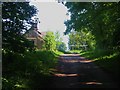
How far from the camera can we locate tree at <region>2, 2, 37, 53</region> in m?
14.4

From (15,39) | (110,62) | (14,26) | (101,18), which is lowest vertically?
(110,62)

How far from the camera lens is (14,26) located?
1491 cm

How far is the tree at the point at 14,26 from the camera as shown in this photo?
1441 cm

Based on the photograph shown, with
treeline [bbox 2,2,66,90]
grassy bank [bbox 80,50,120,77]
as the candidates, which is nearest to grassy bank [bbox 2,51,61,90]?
treeline [bbox 2,2,66,90]

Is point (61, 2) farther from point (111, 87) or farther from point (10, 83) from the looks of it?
point (10, 83)

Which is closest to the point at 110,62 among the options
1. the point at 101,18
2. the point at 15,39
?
the point at 101,18

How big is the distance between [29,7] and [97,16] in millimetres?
11251

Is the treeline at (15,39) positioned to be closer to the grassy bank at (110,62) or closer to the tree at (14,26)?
the tree at (14,26)

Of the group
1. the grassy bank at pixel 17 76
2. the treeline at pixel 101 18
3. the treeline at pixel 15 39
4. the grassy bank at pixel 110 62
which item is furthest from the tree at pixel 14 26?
the treeline at pixel 101 18

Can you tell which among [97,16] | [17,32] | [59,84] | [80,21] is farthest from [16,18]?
[80,21]

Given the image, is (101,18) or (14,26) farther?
(101,18)

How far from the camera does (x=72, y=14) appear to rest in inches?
1300

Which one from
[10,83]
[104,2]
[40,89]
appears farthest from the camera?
[104,2]

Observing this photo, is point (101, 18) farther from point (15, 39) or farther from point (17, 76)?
point (17, 76)
